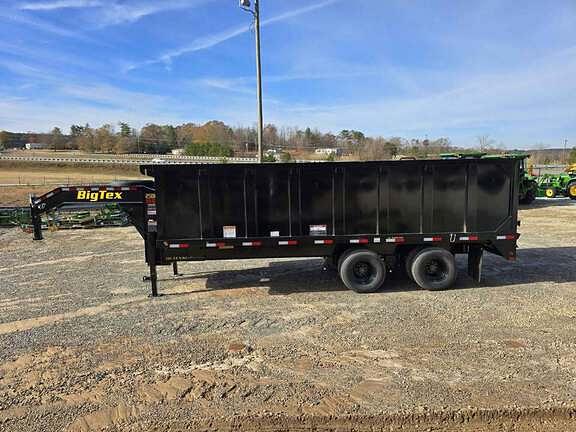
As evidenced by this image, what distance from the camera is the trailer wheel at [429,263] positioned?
844cm

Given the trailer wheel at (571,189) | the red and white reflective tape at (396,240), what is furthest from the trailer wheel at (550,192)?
the red and white reflective tape at (396,240)

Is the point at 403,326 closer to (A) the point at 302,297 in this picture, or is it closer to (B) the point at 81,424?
(A) the point at 302,297

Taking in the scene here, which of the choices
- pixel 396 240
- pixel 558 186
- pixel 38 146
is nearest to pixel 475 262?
pixel 396 240

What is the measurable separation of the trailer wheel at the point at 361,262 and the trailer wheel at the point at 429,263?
0.67 metres

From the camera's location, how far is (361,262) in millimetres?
8500

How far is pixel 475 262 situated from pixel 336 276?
2930 millimetres

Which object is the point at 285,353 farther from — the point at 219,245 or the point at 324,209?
the point at 324,209

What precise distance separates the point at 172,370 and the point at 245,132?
11134 cm

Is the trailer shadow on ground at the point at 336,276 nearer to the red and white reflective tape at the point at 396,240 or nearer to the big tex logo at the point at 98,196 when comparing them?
the red and white reflective tape at the point at 396,240

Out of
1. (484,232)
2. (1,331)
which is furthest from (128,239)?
(484,232)

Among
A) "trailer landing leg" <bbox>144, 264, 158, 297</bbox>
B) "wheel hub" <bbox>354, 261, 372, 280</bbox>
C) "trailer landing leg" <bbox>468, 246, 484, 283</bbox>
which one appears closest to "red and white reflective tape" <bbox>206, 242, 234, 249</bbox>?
"trailer landing leg" <bbox>144, 264, 158, 297</bbox>

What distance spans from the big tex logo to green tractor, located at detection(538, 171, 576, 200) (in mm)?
27099

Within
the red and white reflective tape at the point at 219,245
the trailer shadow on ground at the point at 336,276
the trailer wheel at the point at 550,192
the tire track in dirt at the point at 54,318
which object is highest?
the red and white reflective tape at the point at 219,245

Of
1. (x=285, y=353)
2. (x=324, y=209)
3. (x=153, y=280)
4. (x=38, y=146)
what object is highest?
(x=38, y=146)
